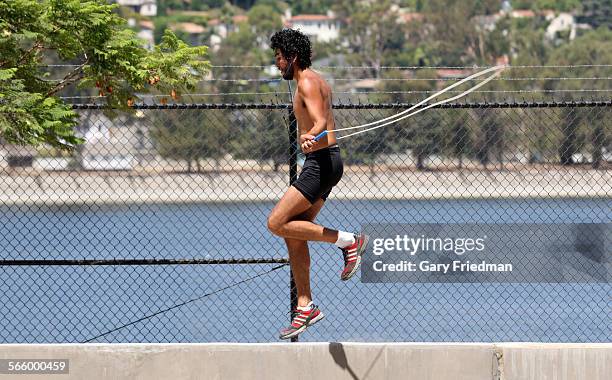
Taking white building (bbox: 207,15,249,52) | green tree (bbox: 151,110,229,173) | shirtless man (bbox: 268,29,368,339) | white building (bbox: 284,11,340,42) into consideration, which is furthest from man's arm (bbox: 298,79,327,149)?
white building (bbox: 284,11,340,42)

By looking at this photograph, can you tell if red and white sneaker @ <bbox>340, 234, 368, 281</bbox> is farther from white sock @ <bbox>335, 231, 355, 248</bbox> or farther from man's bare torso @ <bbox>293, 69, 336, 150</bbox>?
man's bare torso @ <bbox>293, 69, 336, 150</bbox>

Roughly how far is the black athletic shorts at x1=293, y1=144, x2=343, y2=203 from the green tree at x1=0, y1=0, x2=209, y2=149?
1.61 m

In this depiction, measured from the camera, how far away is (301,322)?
7266mm

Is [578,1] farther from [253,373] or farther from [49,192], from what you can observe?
[253,373]

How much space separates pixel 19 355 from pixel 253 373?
1.54m

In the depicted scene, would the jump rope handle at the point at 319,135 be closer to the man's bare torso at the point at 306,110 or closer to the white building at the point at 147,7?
the man's bare torso at the point at 306,110

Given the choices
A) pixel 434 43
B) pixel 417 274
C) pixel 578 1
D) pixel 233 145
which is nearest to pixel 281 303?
pixel 417 274

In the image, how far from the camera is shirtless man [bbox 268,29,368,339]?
6.96 m

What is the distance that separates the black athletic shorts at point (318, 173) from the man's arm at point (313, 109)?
0.30ft

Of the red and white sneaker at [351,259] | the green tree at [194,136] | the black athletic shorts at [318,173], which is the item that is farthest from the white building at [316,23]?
the black athletic shorts at [318,173]

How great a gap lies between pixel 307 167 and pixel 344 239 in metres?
0.54

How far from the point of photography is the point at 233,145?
4231cm

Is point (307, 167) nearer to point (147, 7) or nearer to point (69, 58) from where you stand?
point (69, 58)

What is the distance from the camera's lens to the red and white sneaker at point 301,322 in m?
7.23
